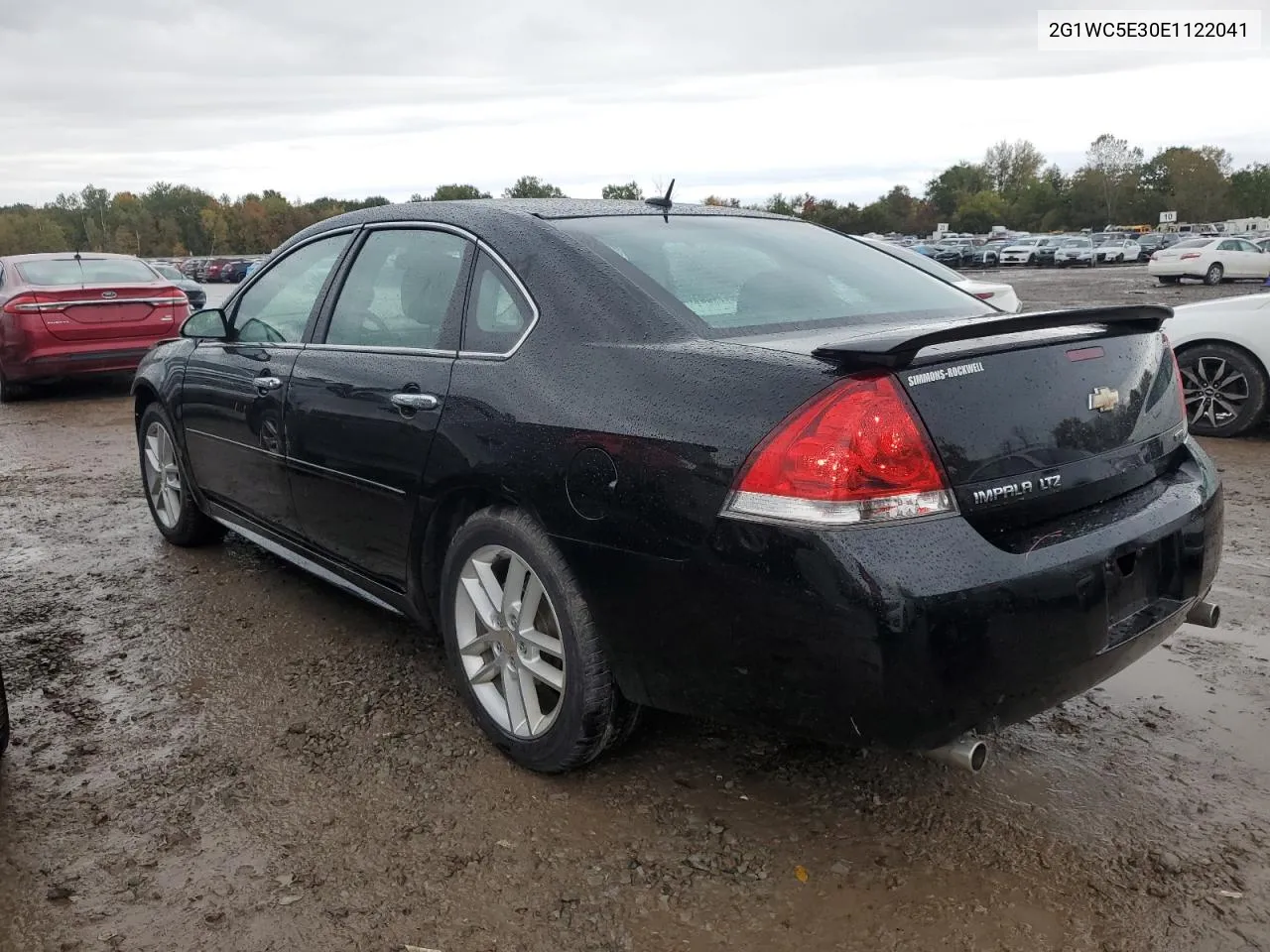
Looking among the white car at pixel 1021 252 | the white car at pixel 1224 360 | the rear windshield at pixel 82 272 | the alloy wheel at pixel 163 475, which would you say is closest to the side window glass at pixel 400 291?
the alloy wheel at pixel 163 475

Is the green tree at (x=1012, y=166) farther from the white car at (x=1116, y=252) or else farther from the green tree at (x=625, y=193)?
the green tree at (x=625, y=193)

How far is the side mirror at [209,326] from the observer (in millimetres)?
4367

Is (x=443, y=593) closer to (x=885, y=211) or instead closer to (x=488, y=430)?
(x=488, y=430)

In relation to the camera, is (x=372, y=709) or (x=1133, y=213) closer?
(x=372, y=709)

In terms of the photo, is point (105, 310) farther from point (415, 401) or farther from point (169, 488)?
point (415, 401)

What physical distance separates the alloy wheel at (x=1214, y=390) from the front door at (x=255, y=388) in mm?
6166

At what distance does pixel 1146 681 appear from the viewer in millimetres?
3480

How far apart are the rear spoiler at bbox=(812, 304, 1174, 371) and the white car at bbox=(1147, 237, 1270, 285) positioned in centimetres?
3231

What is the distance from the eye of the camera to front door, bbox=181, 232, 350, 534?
12.7 ft

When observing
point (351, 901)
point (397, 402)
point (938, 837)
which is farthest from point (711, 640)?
point (397, 402)

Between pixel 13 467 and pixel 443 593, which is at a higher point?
pixel 443 593

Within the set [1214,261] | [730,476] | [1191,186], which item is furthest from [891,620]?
[1191,186]

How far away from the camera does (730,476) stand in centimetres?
227

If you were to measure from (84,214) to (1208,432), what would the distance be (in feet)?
416
